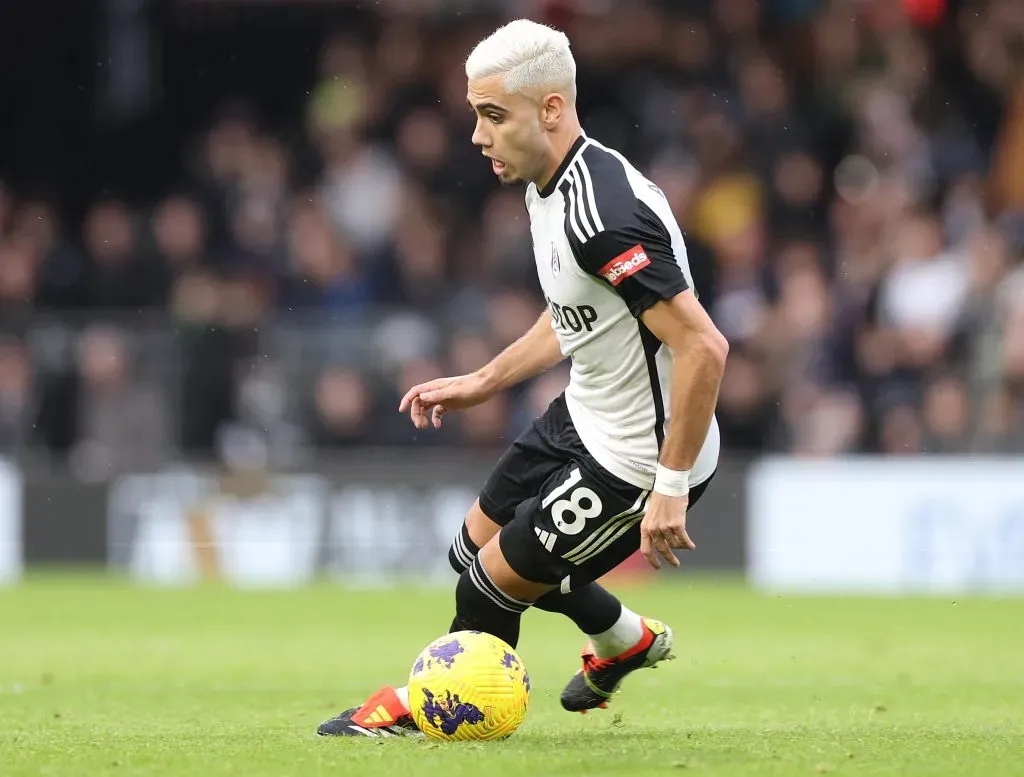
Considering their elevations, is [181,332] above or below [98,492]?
above

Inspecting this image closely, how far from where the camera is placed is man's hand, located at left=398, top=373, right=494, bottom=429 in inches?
248

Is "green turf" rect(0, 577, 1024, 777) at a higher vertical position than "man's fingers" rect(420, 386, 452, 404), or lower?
lower

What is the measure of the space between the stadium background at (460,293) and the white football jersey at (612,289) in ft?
29.8

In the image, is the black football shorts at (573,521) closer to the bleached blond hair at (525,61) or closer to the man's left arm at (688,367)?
the man's left arm at (688,367)

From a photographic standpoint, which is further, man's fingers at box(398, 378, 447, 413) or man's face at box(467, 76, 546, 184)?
man's fingers at box(398, 378, 447, 413)

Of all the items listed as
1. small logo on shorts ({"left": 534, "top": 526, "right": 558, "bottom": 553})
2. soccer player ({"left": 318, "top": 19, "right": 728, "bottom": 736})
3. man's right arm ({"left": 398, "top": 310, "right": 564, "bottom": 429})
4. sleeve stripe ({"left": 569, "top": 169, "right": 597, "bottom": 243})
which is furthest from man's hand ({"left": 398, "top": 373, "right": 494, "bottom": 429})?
sleeve stripe ({"left": 569, "top": 169, "right": 597, "bottom": 243})

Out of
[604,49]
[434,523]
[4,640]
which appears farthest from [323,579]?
[604,49]

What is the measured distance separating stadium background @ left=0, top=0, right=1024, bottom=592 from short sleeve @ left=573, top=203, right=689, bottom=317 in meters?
9.47

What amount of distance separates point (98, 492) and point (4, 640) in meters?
5.19

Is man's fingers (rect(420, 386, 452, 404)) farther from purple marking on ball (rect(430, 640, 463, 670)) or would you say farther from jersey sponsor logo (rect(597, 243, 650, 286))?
jersey sponsor logo (rect(597, 243, 650, 286))

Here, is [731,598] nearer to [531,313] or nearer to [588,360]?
[531,313]

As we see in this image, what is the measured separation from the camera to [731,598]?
13648mm

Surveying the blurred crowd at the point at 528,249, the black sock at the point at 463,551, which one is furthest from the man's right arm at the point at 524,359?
the blurred crowd at the point at 528,249

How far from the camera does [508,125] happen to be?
5.68m
